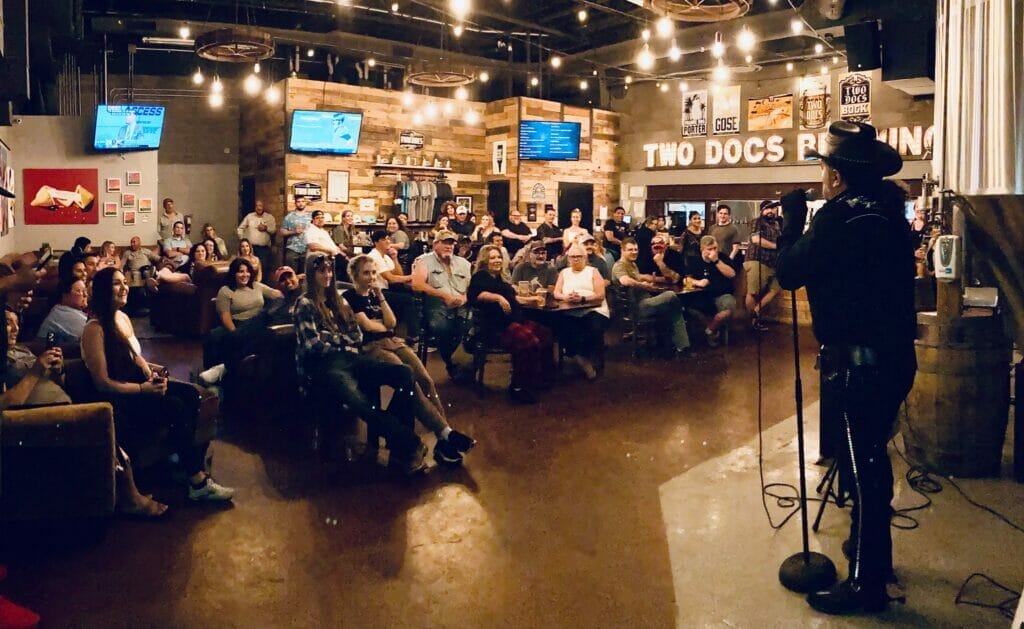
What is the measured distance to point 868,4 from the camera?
251 inches

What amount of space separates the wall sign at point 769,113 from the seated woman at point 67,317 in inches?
430

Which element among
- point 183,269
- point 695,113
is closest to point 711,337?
point 695,113

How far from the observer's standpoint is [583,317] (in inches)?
278

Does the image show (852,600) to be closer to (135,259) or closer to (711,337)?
(711,337)

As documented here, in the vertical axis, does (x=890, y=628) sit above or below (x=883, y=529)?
below

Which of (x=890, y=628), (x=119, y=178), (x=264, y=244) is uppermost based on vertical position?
(x=119, y=178)

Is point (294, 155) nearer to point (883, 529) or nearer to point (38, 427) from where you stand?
point (38, 427)

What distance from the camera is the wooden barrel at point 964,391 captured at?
13.5 feet

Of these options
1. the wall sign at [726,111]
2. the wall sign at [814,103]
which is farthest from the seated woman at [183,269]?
the wall sign at [814,103]

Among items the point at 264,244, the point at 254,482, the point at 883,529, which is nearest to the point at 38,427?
the point at 254,482

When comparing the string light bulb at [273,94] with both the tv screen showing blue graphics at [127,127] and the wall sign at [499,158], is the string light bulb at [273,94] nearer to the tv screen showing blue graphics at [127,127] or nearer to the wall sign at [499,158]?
the tv screen showing blue graphics at [127,127]

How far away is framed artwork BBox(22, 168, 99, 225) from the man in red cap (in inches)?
471

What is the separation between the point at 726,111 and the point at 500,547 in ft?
38.5

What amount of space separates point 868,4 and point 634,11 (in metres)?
5.94
